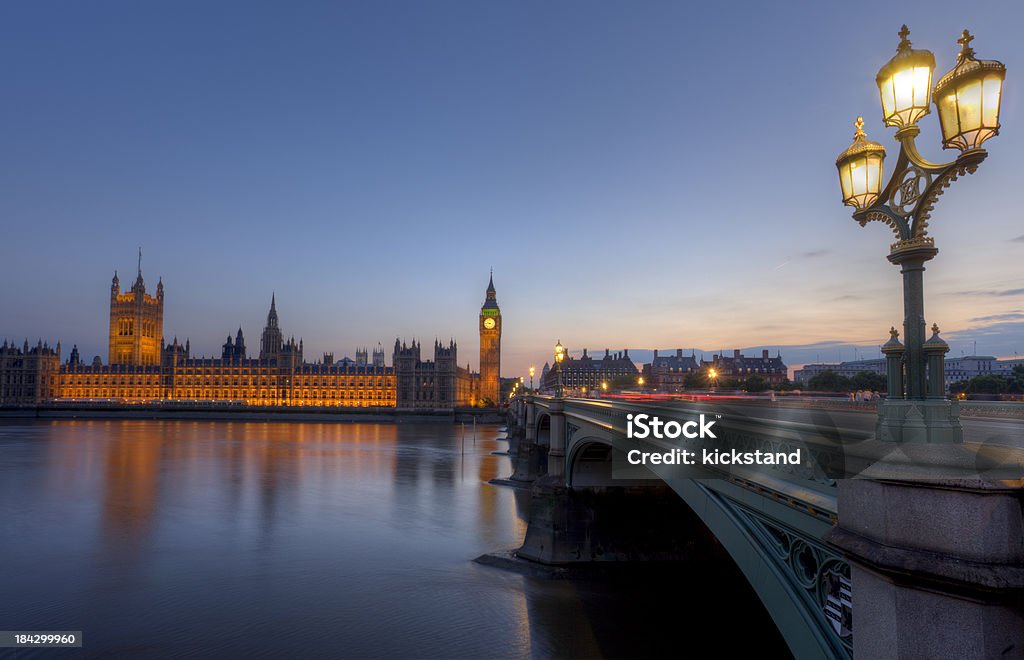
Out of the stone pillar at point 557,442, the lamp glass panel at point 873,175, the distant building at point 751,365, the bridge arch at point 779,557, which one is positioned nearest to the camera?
the lamp glass panel at point 873,175

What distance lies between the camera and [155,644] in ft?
63.8

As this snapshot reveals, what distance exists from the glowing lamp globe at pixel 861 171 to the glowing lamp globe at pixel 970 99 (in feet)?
2.01

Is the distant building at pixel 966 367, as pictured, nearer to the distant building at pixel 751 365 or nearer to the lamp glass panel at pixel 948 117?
the lamp glass panel at pixel 948 117

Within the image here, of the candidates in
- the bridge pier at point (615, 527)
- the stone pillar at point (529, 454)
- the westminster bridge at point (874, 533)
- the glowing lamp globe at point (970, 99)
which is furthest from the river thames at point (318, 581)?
the glowing lamp globe at point (970, 99)

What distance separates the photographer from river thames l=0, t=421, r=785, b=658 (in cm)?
1988

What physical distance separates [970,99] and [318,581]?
2665cm

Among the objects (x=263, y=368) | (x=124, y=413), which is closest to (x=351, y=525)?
(x=124, y=413)

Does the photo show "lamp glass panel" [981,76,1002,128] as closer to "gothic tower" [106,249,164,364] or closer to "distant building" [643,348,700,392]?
"distant building" [643,348,700,392]

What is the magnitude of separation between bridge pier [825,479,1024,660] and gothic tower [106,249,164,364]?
208780mm

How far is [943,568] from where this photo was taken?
11.8ft

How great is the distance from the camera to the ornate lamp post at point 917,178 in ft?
15.0

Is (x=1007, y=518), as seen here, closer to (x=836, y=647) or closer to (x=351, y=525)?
(x=836, y=647)

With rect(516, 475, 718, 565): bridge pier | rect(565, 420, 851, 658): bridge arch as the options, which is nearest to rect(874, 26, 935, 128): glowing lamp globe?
rect(565, 420, 851, 658): bridge arch

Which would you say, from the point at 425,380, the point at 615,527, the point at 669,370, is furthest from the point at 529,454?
the point at 669,370
